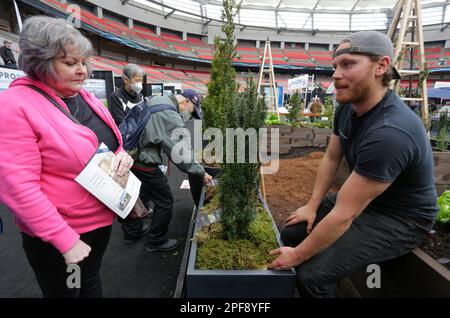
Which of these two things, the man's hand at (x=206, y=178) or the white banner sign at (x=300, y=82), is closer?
the man's hand at (x=206, y=178)

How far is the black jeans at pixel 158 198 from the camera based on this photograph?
267 centimetres

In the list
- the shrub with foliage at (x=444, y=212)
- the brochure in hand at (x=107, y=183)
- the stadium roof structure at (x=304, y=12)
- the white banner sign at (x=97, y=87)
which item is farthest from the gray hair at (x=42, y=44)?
the stadium roof structure at (x=304, y=12)

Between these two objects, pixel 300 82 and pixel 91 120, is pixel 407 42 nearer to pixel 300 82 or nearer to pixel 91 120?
pixel 91 120

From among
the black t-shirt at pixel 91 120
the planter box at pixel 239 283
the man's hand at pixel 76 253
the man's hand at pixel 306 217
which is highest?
the black t-shirt at pixel 91 120

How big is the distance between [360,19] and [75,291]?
154 ft

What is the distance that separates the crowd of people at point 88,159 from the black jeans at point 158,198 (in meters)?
1.12

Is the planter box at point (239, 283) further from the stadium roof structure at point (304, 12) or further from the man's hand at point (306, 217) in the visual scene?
the stadium roof structure at point (304, 12)

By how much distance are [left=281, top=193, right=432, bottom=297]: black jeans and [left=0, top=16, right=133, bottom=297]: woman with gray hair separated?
1.23 meters

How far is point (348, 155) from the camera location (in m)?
1.80

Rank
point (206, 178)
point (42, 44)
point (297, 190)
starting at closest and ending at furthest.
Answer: point (42, 44) < point (206, 178) < point (297, 190)

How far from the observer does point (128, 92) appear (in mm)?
3816

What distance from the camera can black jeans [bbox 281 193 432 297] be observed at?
1503mm

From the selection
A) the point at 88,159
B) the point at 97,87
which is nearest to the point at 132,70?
the point at 88,159

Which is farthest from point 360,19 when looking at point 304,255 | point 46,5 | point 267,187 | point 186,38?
point 304,255
